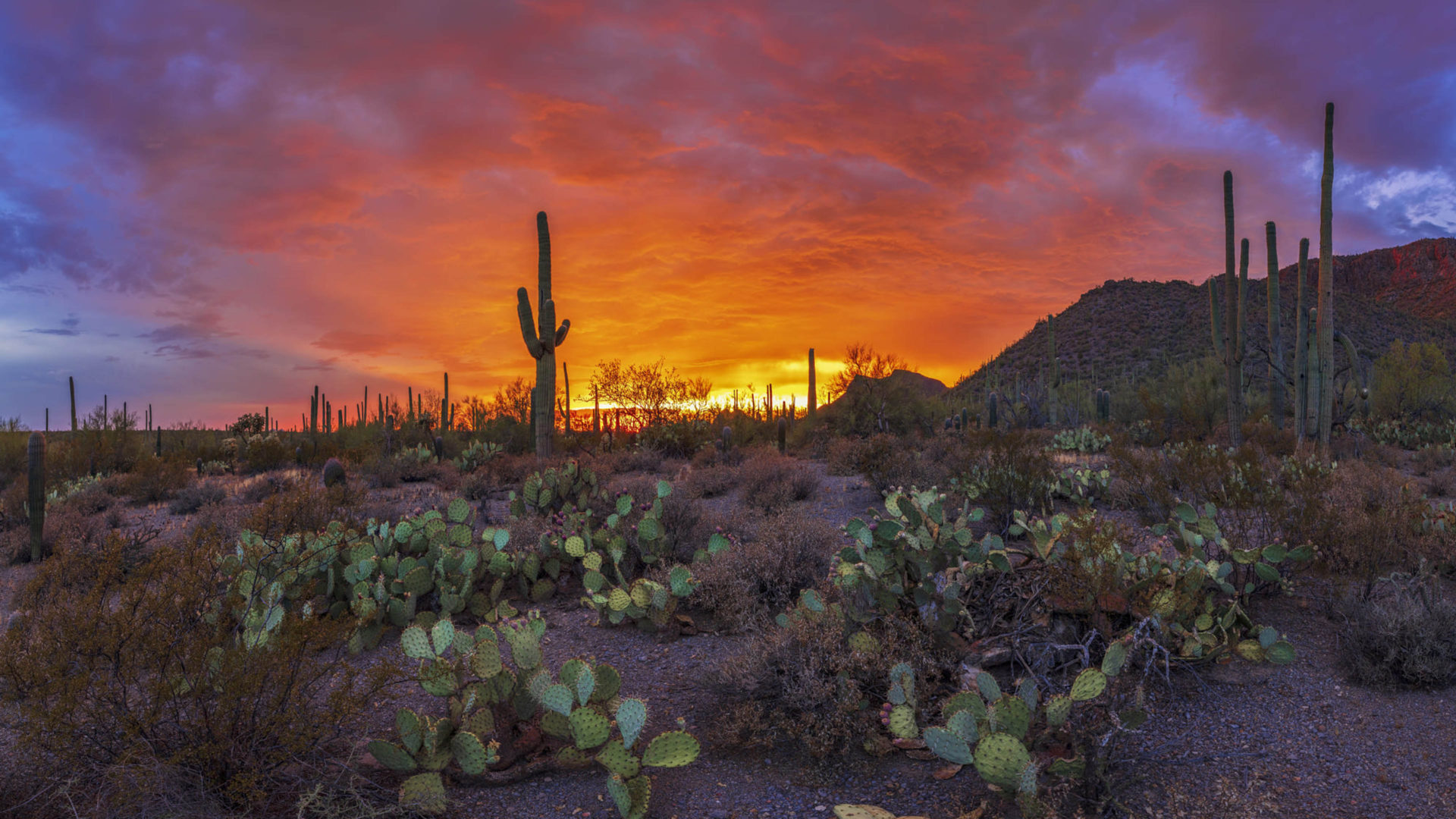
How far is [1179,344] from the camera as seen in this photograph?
4703cm

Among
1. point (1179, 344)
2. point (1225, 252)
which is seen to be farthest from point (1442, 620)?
point (1179, 344)

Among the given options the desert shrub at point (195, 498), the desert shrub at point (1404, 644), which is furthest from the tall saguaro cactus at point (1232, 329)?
the desert shrub at point (195, 498)

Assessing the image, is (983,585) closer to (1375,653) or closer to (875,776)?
(875,776)

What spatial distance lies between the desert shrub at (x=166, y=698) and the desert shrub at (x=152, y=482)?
13.0m

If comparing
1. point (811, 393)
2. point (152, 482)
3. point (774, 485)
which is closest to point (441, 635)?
point (774, 485)

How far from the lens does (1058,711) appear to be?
3.28 metres

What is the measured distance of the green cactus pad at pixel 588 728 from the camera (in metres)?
3.45

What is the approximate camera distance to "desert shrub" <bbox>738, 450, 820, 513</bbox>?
965 centimetres

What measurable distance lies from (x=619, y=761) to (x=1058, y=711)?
6.22 ft

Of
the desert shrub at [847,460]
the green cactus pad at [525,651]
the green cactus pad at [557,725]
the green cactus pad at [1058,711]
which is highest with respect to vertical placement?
the desert shrub at [847,460]

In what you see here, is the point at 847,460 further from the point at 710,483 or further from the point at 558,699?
the point at 558,699

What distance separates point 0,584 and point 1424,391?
3203cm

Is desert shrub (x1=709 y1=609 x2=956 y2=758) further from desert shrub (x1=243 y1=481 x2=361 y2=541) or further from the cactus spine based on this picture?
the cactus spine

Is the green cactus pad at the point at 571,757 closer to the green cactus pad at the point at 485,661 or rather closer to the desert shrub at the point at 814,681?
the green cactus pad at the point at 485,661
